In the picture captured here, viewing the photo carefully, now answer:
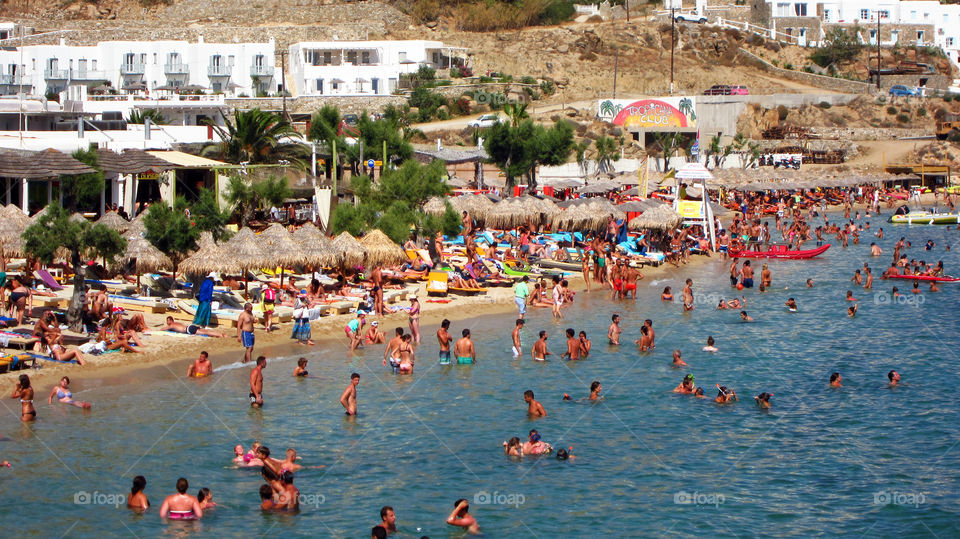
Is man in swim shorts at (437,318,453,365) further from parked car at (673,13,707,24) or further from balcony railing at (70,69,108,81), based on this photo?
parked car at (673,13,707,24)

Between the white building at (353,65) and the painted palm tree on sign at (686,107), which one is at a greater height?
the white building at (353,65)

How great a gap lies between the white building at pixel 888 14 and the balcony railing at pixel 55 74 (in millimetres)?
56819

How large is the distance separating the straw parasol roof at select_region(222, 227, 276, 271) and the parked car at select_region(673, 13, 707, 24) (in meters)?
69.9

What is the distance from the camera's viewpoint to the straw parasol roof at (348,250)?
87.3 ft

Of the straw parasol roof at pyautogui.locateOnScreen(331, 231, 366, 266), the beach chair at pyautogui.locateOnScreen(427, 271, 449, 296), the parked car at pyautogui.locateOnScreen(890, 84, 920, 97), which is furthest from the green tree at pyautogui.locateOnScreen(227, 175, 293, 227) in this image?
the parked car at pyautogui.locateOnScreen(890, 84, 920, 97)

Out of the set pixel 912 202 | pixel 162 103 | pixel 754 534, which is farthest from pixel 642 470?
pixel 912 202

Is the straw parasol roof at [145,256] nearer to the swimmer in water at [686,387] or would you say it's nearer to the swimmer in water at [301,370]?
the swimmer in water at [301,370]

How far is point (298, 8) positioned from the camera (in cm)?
9094

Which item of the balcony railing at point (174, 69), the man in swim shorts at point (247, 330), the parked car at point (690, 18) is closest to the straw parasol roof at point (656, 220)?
the man in swim shorts at point (247, 330)

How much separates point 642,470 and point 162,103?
1603 inches

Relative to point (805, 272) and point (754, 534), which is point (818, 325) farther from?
point (754, 534)

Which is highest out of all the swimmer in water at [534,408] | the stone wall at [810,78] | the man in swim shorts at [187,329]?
the stone wall at [810,78]

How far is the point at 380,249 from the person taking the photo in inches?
1090

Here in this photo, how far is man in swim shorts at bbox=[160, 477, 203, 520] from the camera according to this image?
13734mm
